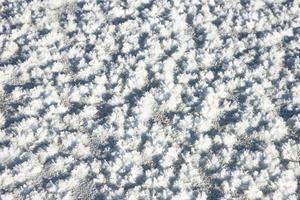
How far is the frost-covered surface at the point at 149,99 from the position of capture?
13.1ft

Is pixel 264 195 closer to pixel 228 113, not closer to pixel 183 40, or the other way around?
pixel 228 113

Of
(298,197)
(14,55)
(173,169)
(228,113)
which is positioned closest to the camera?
(298,197)

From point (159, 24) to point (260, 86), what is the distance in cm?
164

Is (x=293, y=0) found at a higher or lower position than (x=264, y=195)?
higher

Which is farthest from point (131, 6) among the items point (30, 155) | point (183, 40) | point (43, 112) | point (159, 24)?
point (30, 155)

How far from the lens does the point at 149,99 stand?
4.70 meters

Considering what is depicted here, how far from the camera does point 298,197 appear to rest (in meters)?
3.84

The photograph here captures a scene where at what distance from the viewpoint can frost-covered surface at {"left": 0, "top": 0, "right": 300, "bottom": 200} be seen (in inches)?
158

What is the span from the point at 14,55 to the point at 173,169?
8.55ft

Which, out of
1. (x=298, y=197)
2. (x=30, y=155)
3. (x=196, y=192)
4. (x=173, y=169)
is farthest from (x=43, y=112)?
(x=298, y=197)

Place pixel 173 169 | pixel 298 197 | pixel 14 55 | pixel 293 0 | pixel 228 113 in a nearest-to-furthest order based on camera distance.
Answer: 1. pixel 298 197
2. pixel 173 169
3. pixel 228 113
4. pixel 14 55
5. pixel 293 0

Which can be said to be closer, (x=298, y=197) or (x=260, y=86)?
(x=298, y=197)

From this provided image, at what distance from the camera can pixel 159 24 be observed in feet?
18.4

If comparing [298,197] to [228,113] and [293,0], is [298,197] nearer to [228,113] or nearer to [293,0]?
[228,113]
